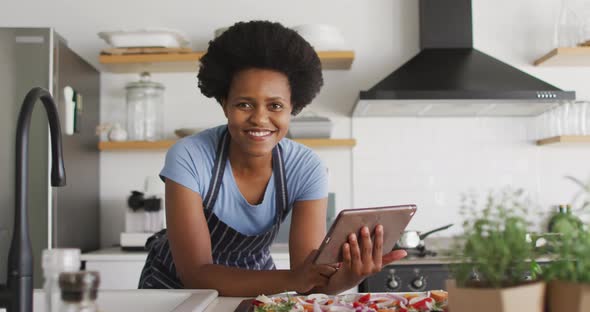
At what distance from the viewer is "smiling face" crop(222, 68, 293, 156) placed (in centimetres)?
156

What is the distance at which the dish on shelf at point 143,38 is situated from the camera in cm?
305

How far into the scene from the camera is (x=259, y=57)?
1.60 meters

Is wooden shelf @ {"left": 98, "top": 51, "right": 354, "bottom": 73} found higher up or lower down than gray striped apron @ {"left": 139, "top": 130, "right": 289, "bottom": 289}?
higher up

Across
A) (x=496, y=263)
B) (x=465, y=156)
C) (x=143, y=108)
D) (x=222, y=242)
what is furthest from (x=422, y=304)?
(x=143, y=108)

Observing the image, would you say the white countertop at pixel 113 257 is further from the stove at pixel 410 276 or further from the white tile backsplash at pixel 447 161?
the white tile backsplash at pixel 447 161

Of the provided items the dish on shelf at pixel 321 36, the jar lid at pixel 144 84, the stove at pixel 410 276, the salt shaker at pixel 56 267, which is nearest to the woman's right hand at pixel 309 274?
the salt shaker at pixel 56 267

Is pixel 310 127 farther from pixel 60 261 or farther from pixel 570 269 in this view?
pixel 60 261

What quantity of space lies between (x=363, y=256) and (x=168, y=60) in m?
1.98

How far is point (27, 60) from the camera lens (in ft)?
8.96

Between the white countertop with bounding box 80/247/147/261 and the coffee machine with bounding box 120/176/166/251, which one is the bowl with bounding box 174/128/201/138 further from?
the white countertop with bounding box 80/247/147/261

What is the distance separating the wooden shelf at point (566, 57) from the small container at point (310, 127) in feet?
3.57

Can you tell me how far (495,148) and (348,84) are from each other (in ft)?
2.65

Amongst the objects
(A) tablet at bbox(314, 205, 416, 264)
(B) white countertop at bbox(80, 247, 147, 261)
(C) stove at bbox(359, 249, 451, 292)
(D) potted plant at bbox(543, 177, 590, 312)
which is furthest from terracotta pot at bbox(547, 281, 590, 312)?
(B) white countertop at bbox(80, 247, 147, 261)

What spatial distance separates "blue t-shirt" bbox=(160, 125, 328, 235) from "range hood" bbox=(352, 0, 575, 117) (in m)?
1.14
